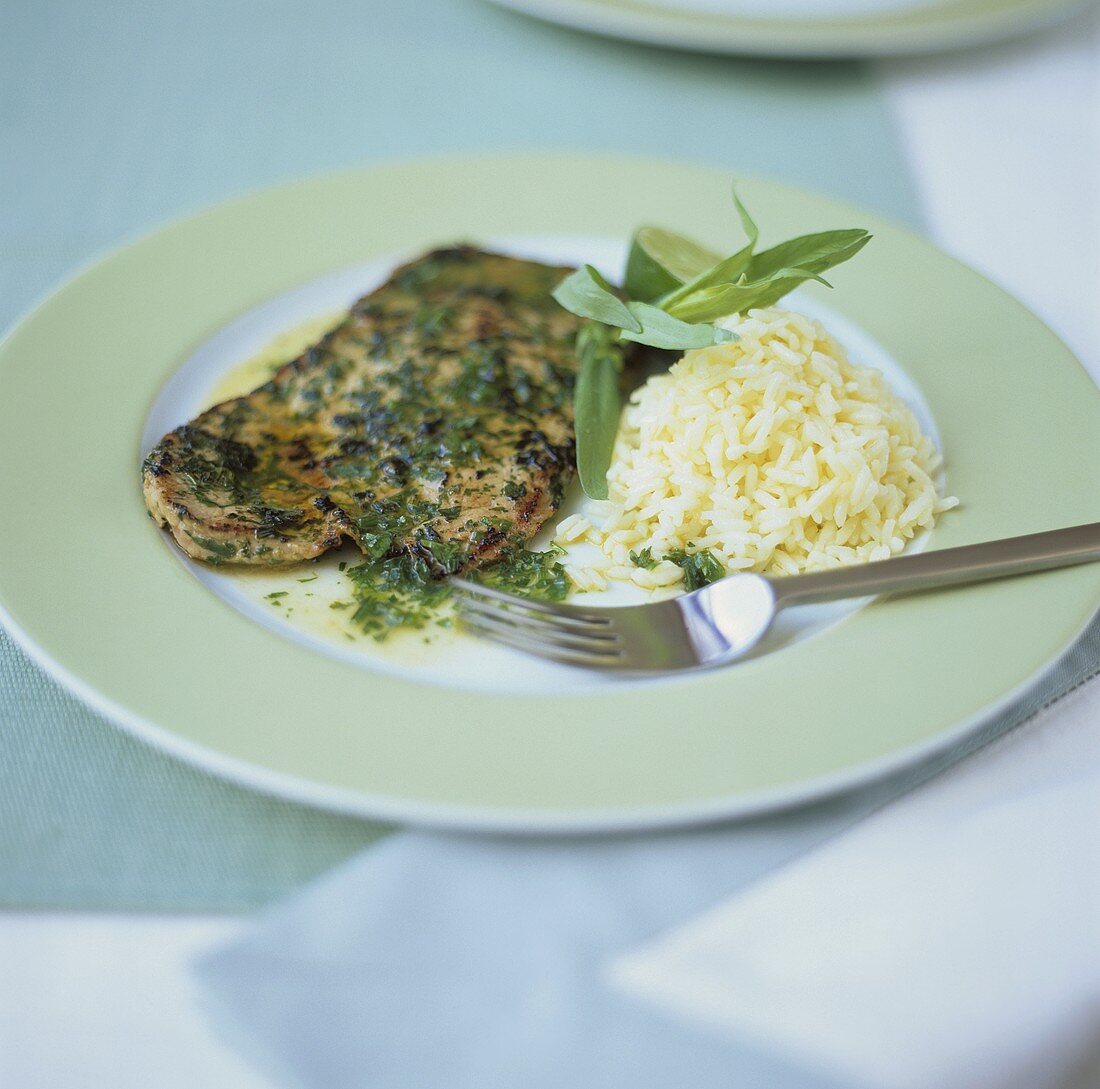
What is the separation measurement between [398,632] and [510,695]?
0.40 meters

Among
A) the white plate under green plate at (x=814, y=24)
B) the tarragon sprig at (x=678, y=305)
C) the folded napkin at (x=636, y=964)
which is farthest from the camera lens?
the white plate under green plate at (x=814, y=24)

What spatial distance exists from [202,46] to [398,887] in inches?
173

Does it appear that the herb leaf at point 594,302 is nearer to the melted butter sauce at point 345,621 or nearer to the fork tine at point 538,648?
the melted butter sauce at point 345,621

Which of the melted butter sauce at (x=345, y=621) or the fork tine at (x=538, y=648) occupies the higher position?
the fork tine at (x=538, y=648)

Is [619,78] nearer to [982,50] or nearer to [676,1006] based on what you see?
[982,50]

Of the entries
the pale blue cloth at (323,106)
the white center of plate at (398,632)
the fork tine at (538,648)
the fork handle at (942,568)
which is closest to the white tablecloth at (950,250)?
the pale blue cloth at (323,106)

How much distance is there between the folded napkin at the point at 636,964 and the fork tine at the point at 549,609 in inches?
19.8

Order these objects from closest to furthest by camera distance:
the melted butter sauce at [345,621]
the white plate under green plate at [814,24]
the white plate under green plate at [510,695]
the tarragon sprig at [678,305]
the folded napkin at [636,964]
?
the folded napkin at [636,964] → the white plate under green plate at [510,695] → the melted butter sauce at [345,621] → the tarragon sprig at [678,305] → the white plate under green plate at [814,24]

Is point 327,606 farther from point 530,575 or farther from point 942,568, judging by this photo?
point 942,568

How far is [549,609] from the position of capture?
2.54 meters

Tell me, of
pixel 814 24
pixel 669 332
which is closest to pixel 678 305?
pixel 669 332

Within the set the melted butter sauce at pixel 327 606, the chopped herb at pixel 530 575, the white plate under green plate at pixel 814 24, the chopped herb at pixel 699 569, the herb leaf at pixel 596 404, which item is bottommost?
the melted butter sauce at pixel 327 606

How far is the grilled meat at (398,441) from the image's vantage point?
9.27ft

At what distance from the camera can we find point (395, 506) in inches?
115
